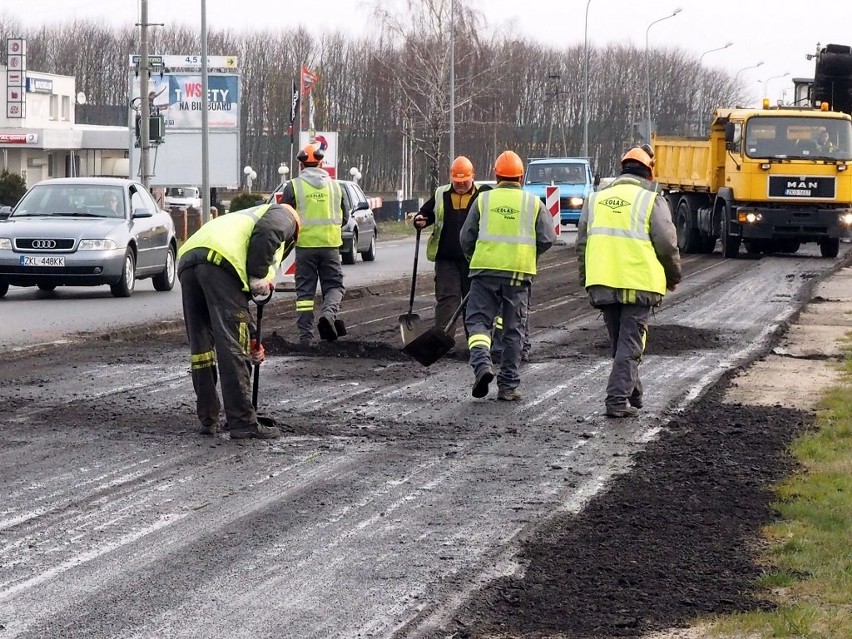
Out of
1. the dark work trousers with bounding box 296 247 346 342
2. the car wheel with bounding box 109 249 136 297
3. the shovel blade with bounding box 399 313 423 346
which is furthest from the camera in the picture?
the car wheel with bounding box 109 249 136 297

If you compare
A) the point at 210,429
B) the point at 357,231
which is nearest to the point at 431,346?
the point at 210,429

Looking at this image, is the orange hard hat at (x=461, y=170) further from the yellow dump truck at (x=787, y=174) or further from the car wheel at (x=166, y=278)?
the yellow dump truck at (x=787, y=174)

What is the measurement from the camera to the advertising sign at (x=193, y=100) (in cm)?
4109

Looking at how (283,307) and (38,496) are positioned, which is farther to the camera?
(283,307)

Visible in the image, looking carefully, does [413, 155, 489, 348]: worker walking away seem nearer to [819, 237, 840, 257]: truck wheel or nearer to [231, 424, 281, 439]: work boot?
[231, 424, 281, 439]: work boot

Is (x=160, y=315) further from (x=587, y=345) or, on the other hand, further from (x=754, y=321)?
(x=754, y=321)

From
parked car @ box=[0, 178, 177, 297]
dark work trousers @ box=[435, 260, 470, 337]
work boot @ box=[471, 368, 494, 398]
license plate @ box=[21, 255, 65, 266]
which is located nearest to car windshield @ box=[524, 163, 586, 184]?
parked car @ box=[0, 178, 177, 297]

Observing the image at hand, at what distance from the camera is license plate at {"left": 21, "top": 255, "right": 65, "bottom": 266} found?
65.5 ft

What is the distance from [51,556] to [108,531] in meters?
0.47

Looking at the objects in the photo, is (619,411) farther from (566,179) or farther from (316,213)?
(566,179)

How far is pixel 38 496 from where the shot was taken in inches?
286

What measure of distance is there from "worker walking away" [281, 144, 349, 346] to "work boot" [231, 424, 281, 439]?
5.25 meters

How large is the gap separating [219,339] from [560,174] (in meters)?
34.3

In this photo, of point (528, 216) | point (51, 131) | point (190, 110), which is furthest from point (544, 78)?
point (528, 216)
